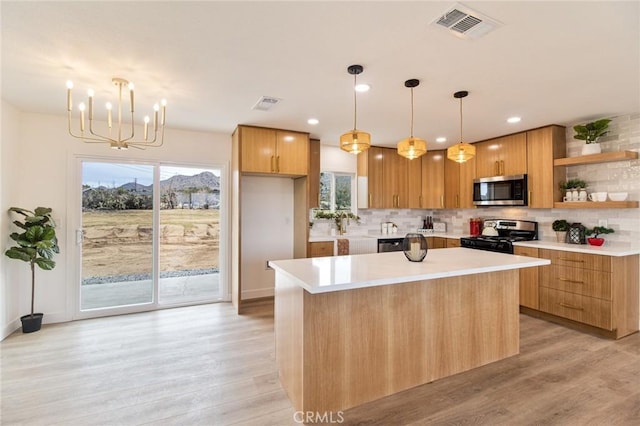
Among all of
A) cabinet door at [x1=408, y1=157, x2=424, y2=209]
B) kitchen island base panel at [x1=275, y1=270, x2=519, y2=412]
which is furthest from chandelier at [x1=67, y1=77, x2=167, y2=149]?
cabinet door at [x1=408, y1=157, x2=424, y2=209]

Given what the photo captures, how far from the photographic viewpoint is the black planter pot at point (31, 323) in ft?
11.1

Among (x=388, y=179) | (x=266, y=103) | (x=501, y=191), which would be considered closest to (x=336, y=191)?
(x=388, y=179)

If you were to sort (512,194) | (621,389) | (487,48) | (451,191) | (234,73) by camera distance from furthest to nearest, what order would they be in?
(451,191)
(512,194)
(234,73)
(621,389)
(487,48)

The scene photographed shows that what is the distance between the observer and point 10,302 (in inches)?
135

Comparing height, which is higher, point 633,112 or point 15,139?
point 633,112

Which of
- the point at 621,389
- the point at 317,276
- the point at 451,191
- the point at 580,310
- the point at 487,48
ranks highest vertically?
the point at 487,48

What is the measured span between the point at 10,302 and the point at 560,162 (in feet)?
22.2

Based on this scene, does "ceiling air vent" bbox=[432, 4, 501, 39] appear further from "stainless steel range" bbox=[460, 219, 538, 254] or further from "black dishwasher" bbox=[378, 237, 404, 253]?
"black dishwasher" bbox=[378, 237, 404, 253]

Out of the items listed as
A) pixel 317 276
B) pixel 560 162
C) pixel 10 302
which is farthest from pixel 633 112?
pixel 10 302

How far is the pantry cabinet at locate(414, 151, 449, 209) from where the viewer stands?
5566 millimetres

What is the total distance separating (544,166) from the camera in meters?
4.09

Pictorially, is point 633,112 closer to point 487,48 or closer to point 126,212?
point 487,48

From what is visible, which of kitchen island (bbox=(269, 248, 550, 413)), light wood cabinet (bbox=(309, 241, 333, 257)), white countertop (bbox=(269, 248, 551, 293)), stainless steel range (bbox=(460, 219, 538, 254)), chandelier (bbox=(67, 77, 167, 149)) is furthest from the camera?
light wood cabinet (bbox=(309, 241, 333, 257))

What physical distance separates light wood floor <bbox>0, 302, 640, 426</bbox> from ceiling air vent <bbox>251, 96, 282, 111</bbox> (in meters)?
2.50
